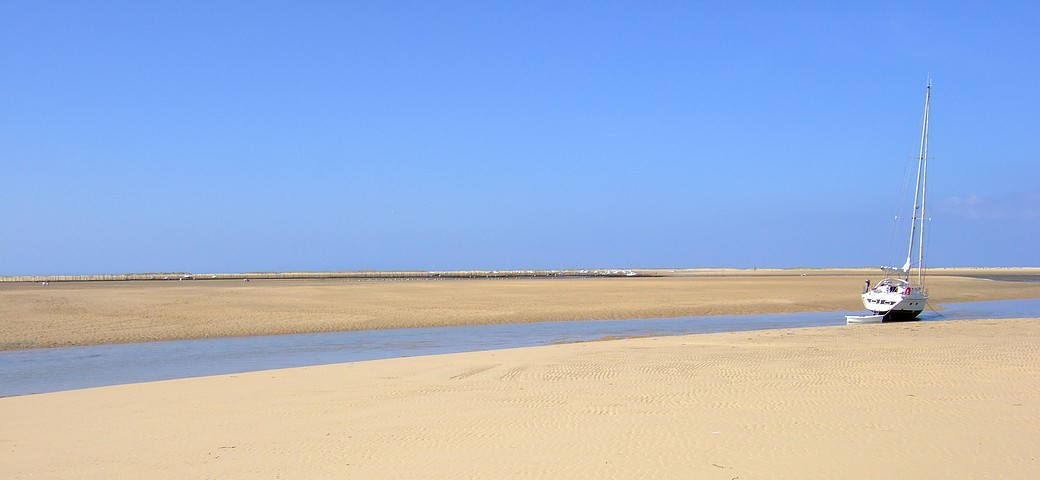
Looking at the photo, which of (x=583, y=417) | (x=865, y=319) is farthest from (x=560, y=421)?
(x=865, y=319)

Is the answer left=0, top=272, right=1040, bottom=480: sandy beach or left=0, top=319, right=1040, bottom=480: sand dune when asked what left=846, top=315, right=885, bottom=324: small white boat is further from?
left=0, top=319, right=1040, bottom=480: sand dune

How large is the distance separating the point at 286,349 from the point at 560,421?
43.3ft

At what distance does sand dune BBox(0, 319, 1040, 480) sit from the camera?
8.07m

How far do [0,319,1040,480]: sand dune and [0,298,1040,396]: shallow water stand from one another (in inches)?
110

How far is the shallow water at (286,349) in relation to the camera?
16.5 meters

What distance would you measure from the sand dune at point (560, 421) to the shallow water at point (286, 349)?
9.13 feet

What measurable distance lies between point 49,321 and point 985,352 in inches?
1148

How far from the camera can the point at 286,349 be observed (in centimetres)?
2138

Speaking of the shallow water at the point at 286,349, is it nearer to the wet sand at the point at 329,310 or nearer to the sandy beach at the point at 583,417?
the wet sand at the point at 329,310

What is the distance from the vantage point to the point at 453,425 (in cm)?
1004

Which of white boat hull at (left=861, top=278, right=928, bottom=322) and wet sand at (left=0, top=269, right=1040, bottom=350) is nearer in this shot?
wet sand at (left=0, top=269, right=1040, bottom=350)

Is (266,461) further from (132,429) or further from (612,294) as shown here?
(612,294)

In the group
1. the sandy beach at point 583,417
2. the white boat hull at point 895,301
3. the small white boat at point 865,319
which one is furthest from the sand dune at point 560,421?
the white boat hull at point 895,301

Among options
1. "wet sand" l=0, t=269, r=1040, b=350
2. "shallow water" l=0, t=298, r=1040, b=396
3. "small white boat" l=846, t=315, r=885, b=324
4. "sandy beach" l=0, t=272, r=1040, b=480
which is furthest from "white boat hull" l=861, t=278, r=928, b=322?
"sandy beach" l=0, t=272, r=1040, b=480
